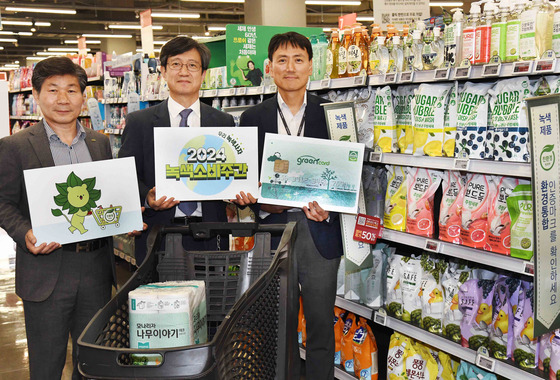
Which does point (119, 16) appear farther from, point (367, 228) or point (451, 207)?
point (451, 207)

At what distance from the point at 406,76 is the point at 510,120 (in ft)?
1.97

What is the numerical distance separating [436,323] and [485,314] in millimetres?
299

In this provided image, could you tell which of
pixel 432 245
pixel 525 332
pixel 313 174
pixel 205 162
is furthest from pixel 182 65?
pixel 525 332

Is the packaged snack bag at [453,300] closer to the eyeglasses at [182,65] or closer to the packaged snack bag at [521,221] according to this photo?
the packaged snack bag at [521,221]

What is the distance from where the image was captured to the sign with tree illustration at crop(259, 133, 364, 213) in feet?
8.97

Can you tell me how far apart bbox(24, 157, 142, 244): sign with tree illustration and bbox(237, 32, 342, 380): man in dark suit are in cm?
55

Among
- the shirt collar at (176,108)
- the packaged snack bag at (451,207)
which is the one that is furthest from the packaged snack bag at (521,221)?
the shirt collar at (176,108)

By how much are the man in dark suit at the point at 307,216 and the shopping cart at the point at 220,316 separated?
756mm

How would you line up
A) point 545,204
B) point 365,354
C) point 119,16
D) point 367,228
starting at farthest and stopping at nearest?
point 119,16 < point 365,354 < point 367,228 < point 545,204

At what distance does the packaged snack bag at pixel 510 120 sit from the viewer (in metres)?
2.48

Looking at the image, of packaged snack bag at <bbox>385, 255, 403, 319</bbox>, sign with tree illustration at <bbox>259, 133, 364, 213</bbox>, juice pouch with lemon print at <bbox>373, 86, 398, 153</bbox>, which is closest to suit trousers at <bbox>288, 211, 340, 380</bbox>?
sign with tree illustration at <bbox>259, 133, 364, 213</bbox>

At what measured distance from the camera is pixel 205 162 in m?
2.65

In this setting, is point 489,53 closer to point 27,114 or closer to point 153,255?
Result: point 153,255

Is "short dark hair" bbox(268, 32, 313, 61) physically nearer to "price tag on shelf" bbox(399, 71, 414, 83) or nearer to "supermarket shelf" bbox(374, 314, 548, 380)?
"price tag on shelf" bbox(399, 71, 414, 83)
